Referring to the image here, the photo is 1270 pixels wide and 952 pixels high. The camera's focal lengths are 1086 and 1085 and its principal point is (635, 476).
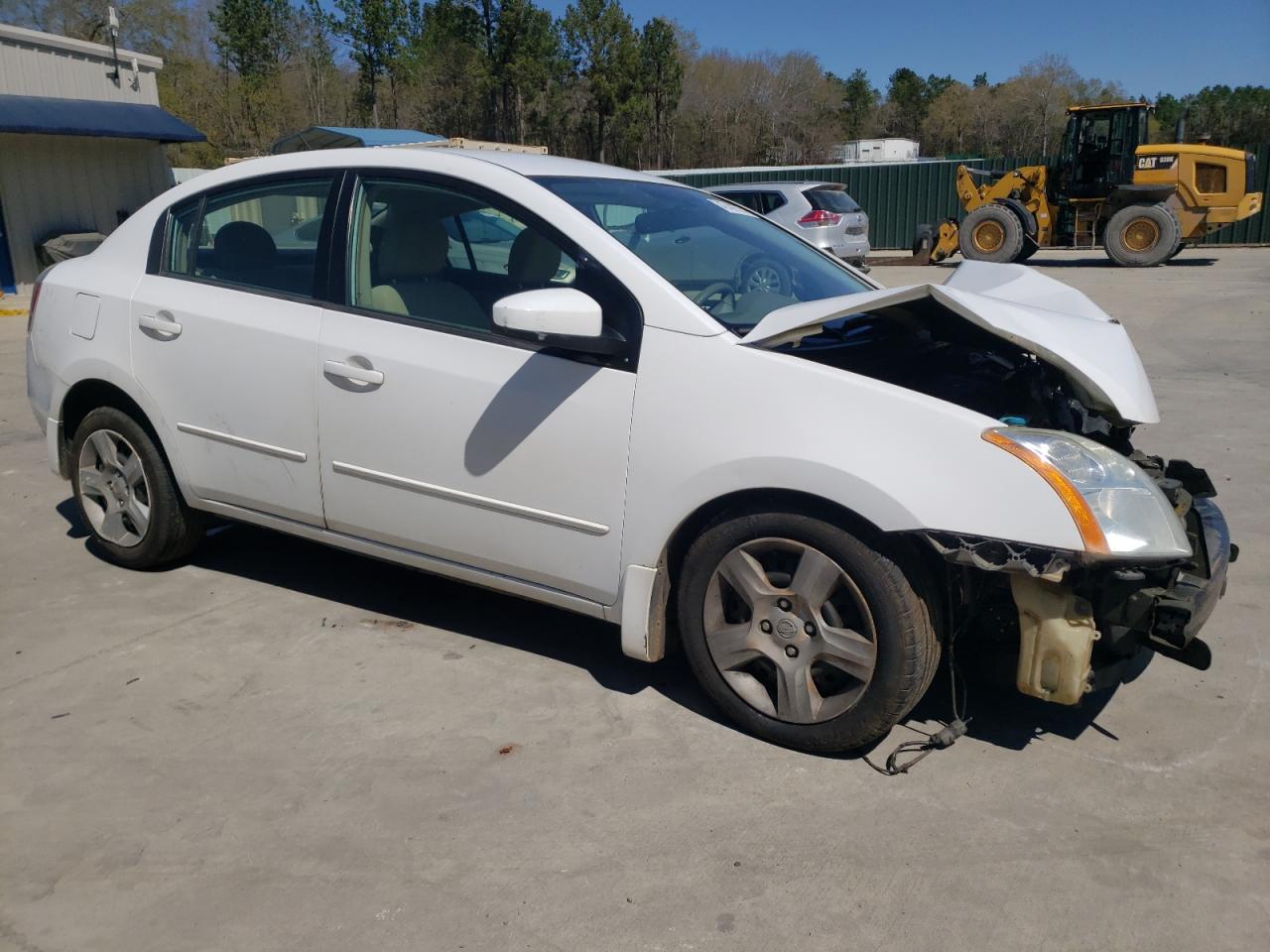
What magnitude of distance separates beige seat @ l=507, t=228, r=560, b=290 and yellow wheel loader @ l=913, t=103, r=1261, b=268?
17.7 m

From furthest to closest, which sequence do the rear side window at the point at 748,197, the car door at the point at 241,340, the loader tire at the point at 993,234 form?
the loader tire at the point at 993,234 < the rear side window at the point at 748,197 < the car door at the point at 241,340

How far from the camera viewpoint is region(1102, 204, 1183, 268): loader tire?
20.1 meters

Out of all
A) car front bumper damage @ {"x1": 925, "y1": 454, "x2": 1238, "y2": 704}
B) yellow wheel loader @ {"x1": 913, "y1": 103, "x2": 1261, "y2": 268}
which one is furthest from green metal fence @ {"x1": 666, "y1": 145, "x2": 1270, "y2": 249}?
car front bumper damage @ {"x1": 925, "y1": 454, "x2": 1238, "y2": 704}

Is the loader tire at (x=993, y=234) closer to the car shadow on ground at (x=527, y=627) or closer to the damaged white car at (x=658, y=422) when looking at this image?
the damaged white car at (x=658, y=422)

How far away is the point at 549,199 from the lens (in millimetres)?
3525

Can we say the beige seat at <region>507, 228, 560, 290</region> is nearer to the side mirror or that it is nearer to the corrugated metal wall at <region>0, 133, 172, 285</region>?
the side mirror

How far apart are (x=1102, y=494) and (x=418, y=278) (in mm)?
2354

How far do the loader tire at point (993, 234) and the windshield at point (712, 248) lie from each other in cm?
1761

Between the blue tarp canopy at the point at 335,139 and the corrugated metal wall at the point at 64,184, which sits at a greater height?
the blue tarp canopy at the point at 335,139

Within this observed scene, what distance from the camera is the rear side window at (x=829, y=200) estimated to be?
725 inches

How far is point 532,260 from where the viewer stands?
3.67 metres

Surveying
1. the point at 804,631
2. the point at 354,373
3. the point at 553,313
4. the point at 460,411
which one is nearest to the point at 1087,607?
the point at 804,631

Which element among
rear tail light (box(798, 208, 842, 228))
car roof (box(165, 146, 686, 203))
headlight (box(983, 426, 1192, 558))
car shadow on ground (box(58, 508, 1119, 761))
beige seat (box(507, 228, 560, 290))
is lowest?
car shadow on ground (box(58, 508, 1119, 761))

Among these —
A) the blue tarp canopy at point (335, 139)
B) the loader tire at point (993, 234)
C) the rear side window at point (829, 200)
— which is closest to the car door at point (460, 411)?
the blue tarp canopy at point (335, 139)
